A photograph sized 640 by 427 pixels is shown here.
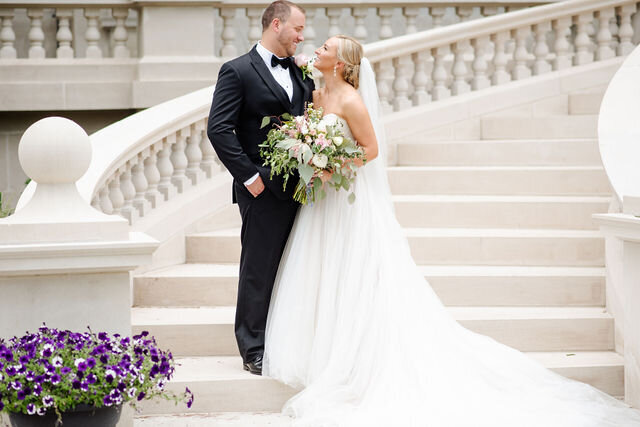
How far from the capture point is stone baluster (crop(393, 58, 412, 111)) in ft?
27.4

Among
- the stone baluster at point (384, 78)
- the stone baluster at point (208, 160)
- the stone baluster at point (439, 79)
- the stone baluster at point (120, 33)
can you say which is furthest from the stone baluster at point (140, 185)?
the stone baluster at point (439, 79)

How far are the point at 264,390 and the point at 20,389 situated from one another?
1.71 m

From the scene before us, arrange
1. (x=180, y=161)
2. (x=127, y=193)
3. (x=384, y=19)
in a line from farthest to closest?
(x=384, y=19), (x=180, y=161), (x=127, y=193)

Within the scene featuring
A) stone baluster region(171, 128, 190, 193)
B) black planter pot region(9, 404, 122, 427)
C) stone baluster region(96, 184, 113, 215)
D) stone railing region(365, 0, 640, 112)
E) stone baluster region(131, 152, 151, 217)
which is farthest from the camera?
stone railing region(365, 0, 640, 112)

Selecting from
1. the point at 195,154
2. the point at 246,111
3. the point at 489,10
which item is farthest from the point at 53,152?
the point at 489,10

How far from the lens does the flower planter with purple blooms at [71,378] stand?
3.69 meters

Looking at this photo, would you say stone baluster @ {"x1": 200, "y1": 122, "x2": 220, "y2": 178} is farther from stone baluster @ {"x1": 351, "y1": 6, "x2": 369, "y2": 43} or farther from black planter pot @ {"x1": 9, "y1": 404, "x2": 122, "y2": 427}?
black planter pot @ {"x1": 9, "y1": 404, "x2": 122, "y2": 427}

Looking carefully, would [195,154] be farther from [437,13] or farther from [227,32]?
[437,13]

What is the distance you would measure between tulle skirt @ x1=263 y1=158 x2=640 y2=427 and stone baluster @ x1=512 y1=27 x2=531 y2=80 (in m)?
4.17

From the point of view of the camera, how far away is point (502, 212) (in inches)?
284

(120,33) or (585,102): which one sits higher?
(120,33)

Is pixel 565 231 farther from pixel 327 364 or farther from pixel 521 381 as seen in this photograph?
pixel 327 364

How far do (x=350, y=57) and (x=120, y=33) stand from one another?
4697 mm

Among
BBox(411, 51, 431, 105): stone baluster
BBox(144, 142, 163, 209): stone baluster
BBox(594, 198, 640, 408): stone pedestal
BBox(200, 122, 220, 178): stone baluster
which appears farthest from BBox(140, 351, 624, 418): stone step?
BBox(411, 51, 431, 105): stone baluster
